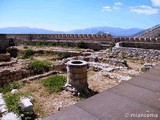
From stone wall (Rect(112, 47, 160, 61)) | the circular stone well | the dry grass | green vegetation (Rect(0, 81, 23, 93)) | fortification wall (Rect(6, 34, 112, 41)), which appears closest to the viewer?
the dry grass

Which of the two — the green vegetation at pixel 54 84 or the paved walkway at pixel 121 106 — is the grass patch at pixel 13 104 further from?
the paved walkway at pixel 121 106

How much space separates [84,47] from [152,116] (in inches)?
836

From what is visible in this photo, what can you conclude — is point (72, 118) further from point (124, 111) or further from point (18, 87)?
point (18, 87)

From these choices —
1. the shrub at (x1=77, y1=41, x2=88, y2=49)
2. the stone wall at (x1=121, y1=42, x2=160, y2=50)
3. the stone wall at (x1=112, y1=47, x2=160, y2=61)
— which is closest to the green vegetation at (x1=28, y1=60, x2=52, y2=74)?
the stone wall at (x1=112, y1=47, x2=160, y2=61)

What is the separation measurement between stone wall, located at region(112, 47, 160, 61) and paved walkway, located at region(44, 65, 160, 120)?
1305 centimetres

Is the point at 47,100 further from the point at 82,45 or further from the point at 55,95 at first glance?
the point at 82,45

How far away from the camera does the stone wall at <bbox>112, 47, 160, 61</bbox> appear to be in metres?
14.3

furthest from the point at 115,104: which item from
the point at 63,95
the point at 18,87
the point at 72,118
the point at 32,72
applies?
the point at 32,72

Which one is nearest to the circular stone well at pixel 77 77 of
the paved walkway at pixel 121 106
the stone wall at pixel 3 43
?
the paved walkway at pixel 121 106

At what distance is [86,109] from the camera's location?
1.62 metres

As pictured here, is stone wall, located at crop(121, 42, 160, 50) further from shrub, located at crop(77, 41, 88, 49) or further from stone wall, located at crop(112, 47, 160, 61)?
shrub, located at crop(77, 41, 88, 49)

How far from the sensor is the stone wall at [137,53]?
14.3 meters

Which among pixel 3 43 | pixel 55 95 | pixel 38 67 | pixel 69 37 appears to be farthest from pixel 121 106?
Answer: pixel 3 43

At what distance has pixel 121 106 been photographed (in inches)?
65.4
